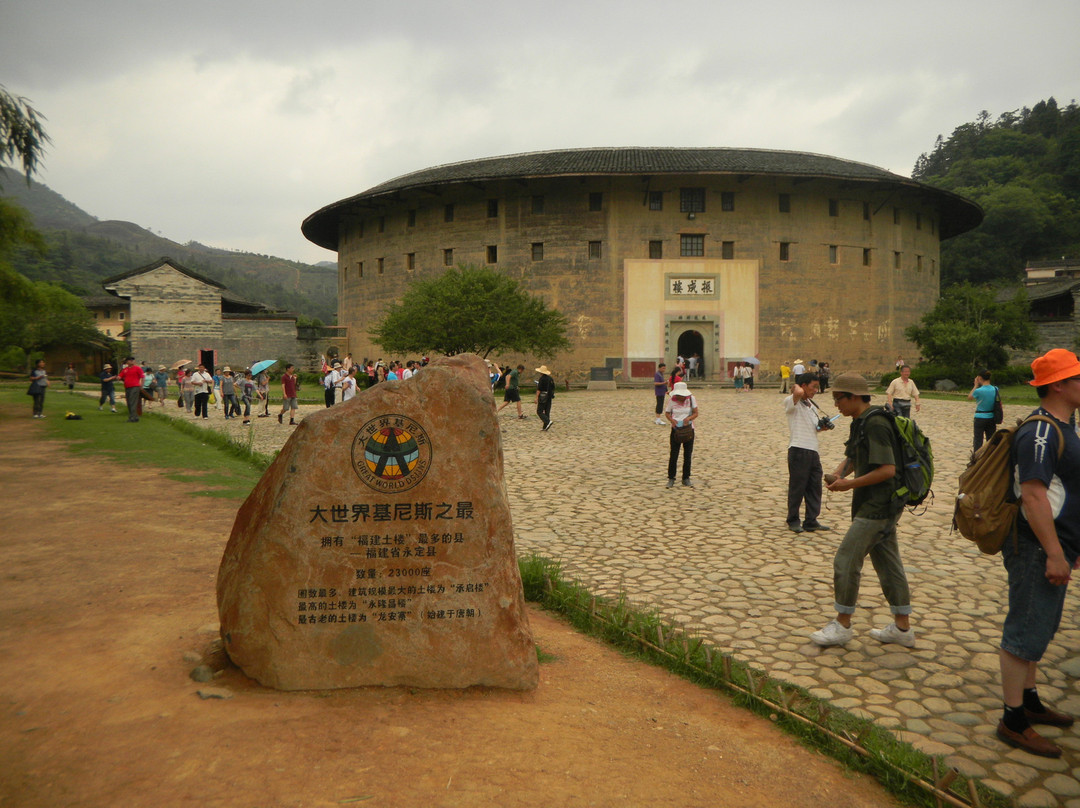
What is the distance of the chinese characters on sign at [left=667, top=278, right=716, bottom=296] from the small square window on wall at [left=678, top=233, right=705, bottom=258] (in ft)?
4.12

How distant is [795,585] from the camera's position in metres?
5.46

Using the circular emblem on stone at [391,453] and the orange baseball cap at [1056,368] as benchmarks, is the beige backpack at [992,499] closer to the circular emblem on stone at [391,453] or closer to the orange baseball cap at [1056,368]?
the orange baseball cap at [1056,368]

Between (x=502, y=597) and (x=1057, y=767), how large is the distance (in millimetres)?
2584

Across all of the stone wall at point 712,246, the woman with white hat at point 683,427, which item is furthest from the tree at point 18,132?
the stone wall at point 712,246

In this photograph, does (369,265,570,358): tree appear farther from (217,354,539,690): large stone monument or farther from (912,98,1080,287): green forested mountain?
(912,98,1080,287): green forested mountain

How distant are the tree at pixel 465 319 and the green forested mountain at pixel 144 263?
1288 inches

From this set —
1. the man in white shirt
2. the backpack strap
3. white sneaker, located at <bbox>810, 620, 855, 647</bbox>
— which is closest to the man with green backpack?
white sneaker, located at <bbox>810, 620, 855, 647</bbox>

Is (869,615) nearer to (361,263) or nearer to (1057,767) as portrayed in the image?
(1057,767)

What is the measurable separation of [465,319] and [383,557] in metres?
24.4

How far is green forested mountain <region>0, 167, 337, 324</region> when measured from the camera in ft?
236

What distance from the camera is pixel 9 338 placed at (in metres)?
33.5

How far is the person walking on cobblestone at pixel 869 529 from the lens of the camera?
4.17 m

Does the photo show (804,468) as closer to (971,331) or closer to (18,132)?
(18,132)

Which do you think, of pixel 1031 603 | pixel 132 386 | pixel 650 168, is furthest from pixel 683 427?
pixel 650 168
